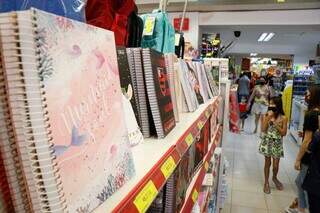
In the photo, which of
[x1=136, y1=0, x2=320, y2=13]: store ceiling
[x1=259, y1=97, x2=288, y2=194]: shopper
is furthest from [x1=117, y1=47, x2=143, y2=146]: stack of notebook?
[x1=136, y1=0, x2=320, y2=13]: store ceiling

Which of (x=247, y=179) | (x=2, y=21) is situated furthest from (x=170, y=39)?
(x=247, y=179)

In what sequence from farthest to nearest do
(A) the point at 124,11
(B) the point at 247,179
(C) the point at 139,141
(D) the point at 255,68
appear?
(D) the point at 255,68 → (B) the point at 247,179 → (A) the point at 124,11 → (C) the point at 139,141

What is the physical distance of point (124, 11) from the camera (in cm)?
122

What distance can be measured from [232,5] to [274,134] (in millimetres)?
3049

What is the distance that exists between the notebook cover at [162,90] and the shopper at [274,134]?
11.5 ft

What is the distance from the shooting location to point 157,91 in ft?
3.31

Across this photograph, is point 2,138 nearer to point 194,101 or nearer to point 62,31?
point 62,31

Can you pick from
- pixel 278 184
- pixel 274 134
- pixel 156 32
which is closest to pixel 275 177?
pixel 278 184

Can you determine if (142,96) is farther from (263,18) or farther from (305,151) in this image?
(263,18)

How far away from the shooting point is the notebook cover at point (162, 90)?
1.01 meters

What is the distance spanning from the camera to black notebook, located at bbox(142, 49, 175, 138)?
98 cm

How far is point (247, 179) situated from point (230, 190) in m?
0.58

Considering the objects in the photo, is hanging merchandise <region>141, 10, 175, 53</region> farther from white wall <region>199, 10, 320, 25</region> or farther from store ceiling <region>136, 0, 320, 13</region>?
white wall <region>199, 10, 320, 25</region>

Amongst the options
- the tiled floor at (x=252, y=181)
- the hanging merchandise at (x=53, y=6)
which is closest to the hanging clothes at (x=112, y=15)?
the hanging merchandise at (x=53, y=6)
